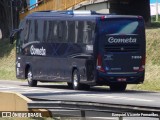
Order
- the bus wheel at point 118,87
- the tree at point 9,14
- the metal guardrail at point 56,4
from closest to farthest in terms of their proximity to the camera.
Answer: the bus wheel at point 118,87 → the metal guardrail at point 56,4 → the tree at point 9,14

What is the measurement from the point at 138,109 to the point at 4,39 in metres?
46.7

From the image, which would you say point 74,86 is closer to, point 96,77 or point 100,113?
point 96,77

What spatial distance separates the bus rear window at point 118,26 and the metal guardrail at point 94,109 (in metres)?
14.4

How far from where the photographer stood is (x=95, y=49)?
29062 mm

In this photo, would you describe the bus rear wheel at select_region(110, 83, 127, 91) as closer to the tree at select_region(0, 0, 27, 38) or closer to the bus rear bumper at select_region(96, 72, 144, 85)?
the bus rear bumper at select_region(96, 72, 144, 85)

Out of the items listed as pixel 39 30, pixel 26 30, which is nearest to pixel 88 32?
pixel 39 30

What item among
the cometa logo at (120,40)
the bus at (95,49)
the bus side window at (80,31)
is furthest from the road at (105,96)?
the bus side window at (80,31)

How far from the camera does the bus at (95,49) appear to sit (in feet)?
95.2

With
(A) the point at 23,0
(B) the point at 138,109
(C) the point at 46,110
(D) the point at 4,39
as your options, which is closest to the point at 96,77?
(C) the point at 46,110

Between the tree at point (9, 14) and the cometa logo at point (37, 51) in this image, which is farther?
the tree at point (9, 14)

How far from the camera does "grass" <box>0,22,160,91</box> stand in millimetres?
33175

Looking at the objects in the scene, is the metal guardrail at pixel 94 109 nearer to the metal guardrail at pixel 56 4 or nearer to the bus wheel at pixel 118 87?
the bus wheel at pixel 118 87

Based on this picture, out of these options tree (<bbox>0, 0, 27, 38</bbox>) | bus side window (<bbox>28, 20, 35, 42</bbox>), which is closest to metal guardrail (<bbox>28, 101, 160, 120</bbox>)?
bus side window (<bbox>28, 20, 35, 42</bbox>)

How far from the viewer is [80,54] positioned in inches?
1174
